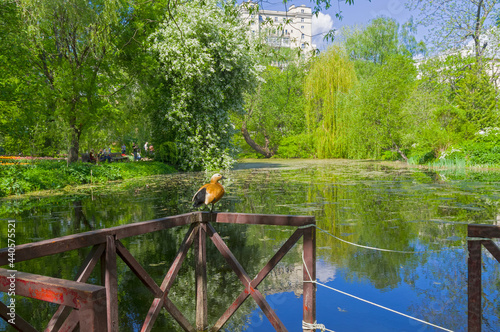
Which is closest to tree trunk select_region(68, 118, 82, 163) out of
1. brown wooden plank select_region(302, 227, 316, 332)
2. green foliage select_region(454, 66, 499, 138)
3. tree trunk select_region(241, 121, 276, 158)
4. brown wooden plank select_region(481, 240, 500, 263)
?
brown wooden plank select_region(302, 227, 316, 332)

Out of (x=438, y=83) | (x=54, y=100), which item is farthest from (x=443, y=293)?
(x=438, y=83)

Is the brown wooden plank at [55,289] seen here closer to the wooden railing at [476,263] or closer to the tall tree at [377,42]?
the wooden railing at [476,263]

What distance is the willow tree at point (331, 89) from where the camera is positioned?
121 ft

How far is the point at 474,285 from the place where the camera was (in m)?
3.08

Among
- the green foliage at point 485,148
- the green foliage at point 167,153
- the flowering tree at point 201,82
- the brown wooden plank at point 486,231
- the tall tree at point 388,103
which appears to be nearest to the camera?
the brown wooden plank at point 486,231

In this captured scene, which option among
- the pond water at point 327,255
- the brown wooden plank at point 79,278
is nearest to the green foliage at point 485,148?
the pond water at point 327,255

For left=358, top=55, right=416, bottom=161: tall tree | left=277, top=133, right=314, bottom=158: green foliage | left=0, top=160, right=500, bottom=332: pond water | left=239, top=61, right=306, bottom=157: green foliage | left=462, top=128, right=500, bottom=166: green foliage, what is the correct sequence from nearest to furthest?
left=0, top=160, right=500, bottom=332: pond water → left=462, top=128, right=500, bottom=166: green foliage → left=358, top=55, right=416, bottom=161: tall tree → left=277, top=133, right=314, bottom=158: green foliage → left=239, top=61, right=306, bottom=157: green foliage

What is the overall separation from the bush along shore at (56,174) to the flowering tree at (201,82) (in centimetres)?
303

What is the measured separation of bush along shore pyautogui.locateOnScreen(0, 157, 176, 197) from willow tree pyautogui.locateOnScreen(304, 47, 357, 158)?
19715 mm

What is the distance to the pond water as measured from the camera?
4.54 m

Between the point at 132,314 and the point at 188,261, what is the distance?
2.12 m

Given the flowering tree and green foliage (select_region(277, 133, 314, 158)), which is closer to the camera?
the flowering tree

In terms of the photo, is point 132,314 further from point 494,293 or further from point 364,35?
point 364,35

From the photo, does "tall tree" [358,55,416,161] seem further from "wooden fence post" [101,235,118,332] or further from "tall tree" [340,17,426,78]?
"wooden fence post" [101,235,118,332]
